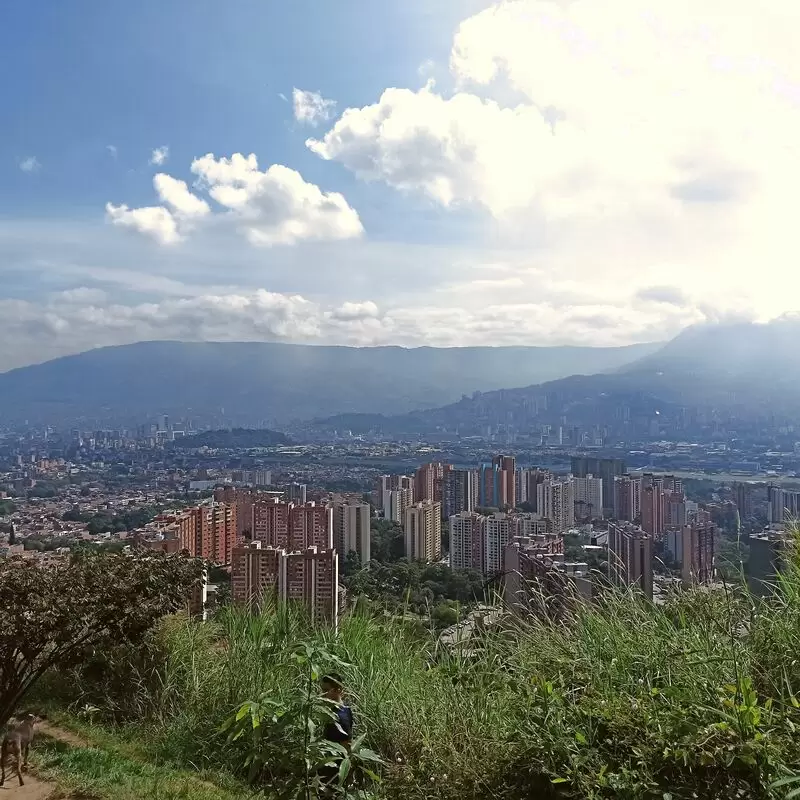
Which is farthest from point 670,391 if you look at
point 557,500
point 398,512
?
point 398,512

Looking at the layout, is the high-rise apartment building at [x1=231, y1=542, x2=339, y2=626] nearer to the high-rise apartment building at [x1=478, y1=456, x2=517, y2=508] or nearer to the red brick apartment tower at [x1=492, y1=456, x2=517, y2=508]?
the high-rise apartment building at [x1=478, y1=456, x2=517, y2=508]

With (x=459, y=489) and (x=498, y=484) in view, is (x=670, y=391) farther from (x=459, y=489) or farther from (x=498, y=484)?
(x=459, y=489)

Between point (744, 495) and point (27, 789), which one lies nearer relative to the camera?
point (27, 789)

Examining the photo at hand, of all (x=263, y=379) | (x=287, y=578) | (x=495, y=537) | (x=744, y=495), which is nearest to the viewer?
(x=287, y=578)

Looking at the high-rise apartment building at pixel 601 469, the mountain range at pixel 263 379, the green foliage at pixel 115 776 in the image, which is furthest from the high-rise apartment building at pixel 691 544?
the mountain range at pixel 263 379

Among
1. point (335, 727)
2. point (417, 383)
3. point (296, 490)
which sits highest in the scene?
point (417, 383)
